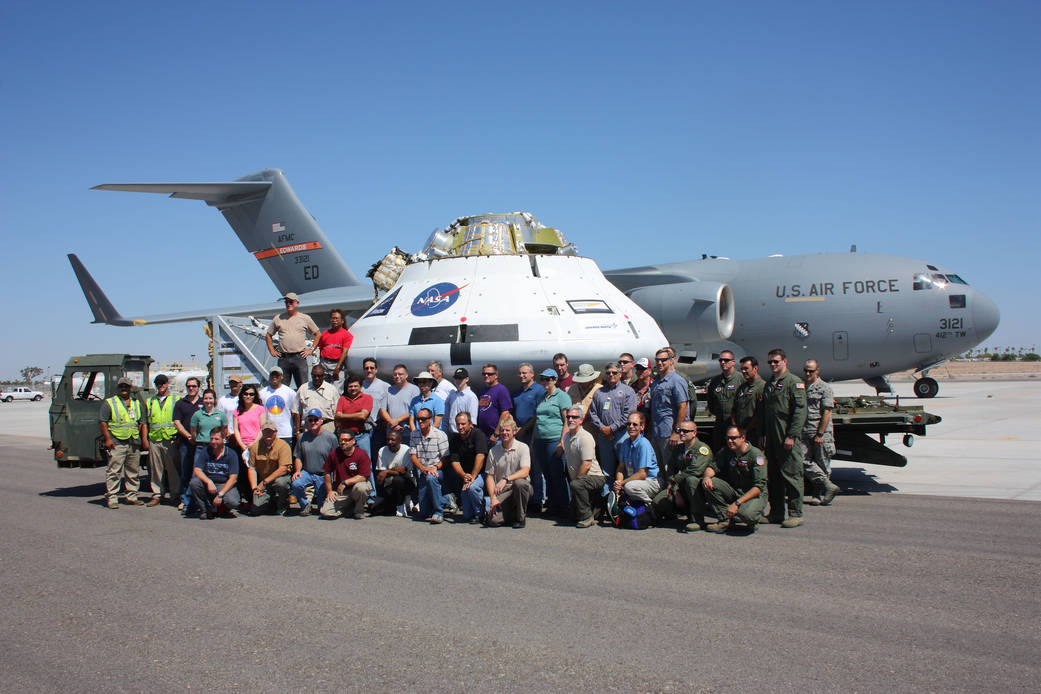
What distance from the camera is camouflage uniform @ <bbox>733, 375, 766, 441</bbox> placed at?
7672 mm

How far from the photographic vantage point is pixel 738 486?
23.5 feet

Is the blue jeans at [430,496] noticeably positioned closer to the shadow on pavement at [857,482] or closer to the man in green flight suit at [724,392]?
the man in green flight suit at [724,392]

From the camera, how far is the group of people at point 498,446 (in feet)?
23.9

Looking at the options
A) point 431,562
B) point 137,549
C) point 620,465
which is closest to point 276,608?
point 431,562

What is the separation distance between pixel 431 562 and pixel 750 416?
3.64m

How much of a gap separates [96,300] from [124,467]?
1671 centimetres

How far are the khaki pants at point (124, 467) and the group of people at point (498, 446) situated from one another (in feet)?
0.08

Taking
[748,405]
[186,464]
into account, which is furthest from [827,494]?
[186,464]

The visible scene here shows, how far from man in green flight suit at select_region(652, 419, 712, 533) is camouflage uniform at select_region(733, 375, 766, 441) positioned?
2.21ft

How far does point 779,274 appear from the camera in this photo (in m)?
19.6

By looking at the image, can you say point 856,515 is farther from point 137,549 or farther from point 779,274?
point 779,274

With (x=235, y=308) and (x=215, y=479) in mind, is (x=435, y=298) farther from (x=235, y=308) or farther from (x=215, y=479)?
(x=235, y=308)

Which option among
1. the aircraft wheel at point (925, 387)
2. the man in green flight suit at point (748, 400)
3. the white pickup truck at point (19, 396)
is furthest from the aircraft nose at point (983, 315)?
the white pickup truck at point (19, 396)

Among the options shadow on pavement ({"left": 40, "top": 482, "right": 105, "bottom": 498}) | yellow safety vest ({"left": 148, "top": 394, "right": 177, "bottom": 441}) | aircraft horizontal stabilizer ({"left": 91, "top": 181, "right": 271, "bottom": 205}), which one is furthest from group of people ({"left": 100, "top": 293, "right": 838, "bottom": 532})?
aircraft horizontal stabilizer ({"left": 91, "top": 181, "right": 271, "bottom": 205})
